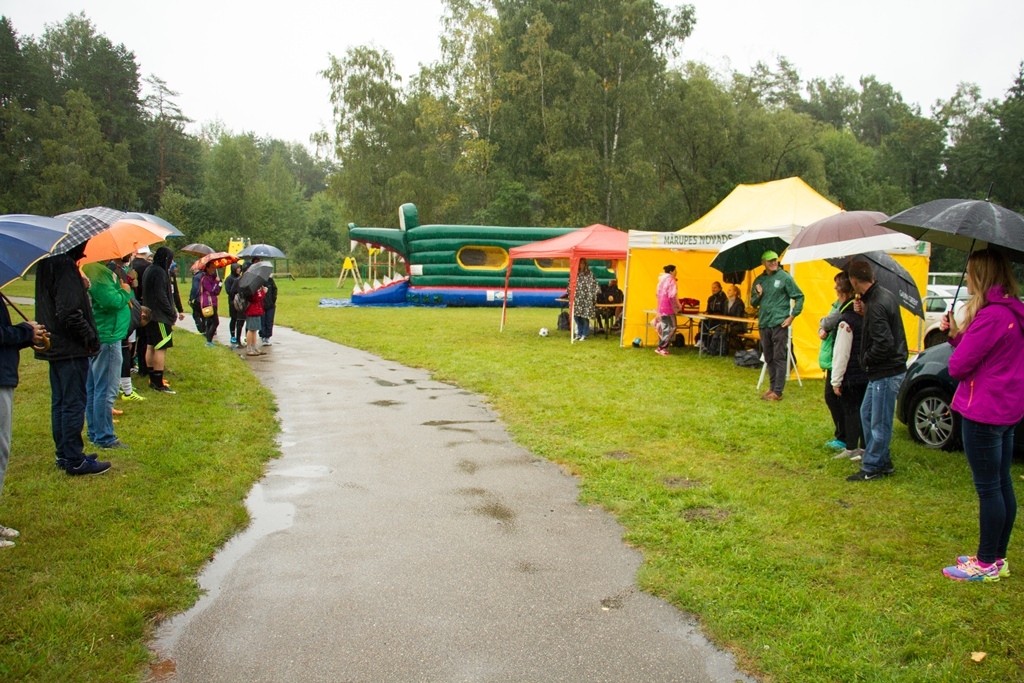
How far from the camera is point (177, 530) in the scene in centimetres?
507

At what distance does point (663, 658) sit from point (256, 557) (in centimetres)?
264

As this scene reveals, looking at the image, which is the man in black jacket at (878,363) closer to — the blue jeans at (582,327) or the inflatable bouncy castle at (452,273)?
the blue jeans at (582,327)

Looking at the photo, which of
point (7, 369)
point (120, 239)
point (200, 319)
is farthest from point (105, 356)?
point (200, 319)

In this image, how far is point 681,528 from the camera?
517cm

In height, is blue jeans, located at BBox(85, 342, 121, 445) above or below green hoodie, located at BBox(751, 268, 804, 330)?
below

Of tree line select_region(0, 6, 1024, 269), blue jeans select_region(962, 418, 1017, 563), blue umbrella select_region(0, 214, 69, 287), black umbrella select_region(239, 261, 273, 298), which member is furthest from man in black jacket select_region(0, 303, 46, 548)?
tree line select_region(0, 6, 1024, 269)

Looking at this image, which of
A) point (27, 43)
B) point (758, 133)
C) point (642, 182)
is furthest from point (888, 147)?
point (27, 43)

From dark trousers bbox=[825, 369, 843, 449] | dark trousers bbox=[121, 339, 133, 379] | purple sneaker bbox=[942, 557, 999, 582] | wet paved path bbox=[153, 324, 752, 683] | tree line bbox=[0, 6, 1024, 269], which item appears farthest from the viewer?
tree line bbox=[0, 6, 1024, 269]

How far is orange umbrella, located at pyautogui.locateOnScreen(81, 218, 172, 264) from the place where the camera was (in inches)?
263

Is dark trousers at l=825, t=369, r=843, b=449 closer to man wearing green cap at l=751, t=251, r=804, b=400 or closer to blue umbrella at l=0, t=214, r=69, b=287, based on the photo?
man wearing green cap at l=751, t=251, r=804, b=400

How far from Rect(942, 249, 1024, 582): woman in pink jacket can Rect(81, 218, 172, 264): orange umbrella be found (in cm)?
630

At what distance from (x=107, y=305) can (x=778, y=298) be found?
784cm

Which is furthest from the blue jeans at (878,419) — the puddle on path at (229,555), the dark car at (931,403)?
the puddle on path at (229,555)

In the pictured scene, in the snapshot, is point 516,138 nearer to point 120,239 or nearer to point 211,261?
point 211,261
